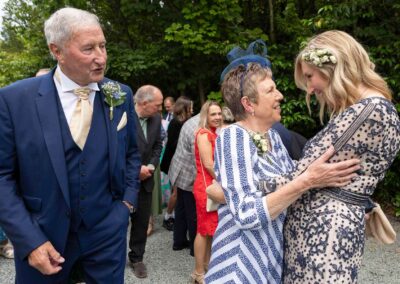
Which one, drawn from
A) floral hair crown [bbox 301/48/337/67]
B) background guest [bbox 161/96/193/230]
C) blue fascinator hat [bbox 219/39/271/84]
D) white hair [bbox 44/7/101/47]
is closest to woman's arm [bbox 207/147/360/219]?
floral hair crown [bbox 301/48/337/67]

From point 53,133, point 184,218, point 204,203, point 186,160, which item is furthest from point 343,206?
point 184,218

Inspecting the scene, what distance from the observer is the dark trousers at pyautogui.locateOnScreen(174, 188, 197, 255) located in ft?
16.2

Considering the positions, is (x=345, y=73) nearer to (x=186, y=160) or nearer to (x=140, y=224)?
(x=140, y=224)

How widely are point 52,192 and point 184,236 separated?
3.42 metres

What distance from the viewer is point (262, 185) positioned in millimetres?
1950

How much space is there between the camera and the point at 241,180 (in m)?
1.92

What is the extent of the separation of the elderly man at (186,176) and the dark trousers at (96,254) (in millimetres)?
2393

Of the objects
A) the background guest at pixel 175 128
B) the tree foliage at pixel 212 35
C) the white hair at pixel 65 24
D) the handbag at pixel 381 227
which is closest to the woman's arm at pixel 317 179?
the handbag at pixel 381 227

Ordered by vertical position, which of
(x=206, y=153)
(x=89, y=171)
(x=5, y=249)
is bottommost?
(x=5, y=249)

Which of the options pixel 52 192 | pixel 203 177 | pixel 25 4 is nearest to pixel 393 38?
pixel 203 177

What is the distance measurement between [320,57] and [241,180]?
2.15ft

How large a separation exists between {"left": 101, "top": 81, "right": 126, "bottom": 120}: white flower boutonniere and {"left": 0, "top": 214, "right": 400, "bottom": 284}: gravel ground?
2613 millimetres

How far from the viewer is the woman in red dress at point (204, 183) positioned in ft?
13.3

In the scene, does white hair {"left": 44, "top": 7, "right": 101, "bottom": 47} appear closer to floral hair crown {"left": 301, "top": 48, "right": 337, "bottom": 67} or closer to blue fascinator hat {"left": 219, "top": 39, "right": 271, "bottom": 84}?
blue fascinator hat {"left": 219, "top": 39, "right": 271, "bottom": 84}
